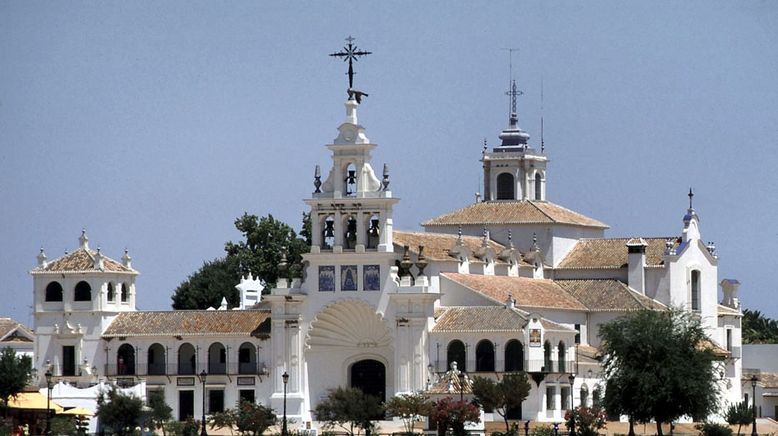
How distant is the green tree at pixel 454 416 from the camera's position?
9644 centimetres

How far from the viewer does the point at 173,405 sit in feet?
374

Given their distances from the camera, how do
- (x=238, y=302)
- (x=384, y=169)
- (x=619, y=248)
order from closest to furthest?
(x=384, y=169) → (x=619, y=248) → (x=238, y=302)

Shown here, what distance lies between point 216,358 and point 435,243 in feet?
37.9

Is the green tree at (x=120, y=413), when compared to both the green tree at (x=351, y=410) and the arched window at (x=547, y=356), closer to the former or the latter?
the green tree at (x=351, y=410)

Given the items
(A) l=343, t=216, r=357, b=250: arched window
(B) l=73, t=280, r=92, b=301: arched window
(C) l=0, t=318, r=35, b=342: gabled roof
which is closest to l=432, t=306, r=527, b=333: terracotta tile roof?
(A) l=343, t=216, r=357, b=250: arched window

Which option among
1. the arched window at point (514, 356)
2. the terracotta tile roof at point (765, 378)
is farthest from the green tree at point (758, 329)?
the arched window at point (514, 356)

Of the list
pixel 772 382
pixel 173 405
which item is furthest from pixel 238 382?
pixel 772 382

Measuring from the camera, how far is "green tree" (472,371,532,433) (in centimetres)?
10062

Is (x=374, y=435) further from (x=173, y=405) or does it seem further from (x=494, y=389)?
(x=173, y=405)

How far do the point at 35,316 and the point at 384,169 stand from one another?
62.6 ft

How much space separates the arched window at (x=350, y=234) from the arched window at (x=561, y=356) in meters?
10.4

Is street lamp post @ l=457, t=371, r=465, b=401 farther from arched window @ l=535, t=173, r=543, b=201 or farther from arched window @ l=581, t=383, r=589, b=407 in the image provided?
arched window @ l=535, t=173, r=543, b=201

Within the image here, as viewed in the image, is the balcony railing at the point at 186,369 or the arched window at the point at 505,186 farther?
the arched window at the point at 505,186

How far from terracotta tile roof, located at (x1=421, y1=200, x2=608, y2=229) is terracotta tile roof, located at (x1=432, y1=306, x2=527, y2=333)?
1265cm
